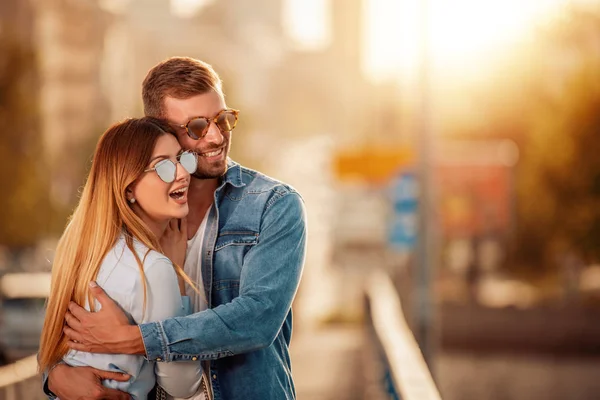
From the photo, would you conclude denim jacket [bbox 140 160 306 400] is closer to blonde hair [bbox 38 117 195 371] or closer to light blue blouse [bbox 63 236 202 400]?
light blue blouse [bbox 63 236 202 400]

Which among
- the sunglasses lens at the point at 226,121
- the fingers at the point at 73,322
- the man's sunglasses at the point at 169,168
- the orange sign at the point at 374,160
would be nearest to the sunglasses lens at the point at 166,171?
the man's sunglasses at the point at 169,168

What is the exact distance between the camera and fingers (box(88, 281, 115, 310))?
3.61 meters

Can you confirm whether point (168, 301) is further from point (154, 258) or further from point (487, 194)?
point (487, 194)

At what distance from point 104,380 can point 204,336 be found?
0.32 meters


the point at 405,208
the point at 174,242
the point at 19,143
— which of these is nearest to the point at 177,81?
the point at 174,242

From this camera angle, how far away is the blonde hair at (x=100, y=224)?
3.67 metres

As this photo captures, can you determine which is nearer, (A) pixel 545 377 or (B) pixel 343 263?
(A) pixel 545 377

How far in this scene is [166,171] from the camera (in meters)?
3.70

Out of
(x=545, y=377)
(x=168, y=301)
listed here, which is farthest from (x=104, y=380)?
(x=545, y=377)

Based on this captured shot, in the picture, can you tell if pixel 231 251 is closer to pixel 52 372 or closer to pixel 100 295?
pixel 100 295

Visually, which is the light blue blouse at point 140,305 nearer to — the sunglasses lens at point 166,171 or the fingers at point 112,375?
the fingers at point 112,375

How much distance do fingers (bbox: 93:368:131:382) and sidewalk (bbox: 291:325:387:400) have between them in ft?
19.4

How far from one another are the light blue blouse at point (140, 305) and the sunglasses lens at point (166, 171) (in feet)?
0.68

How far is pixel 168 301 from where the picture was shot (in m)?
3.62
